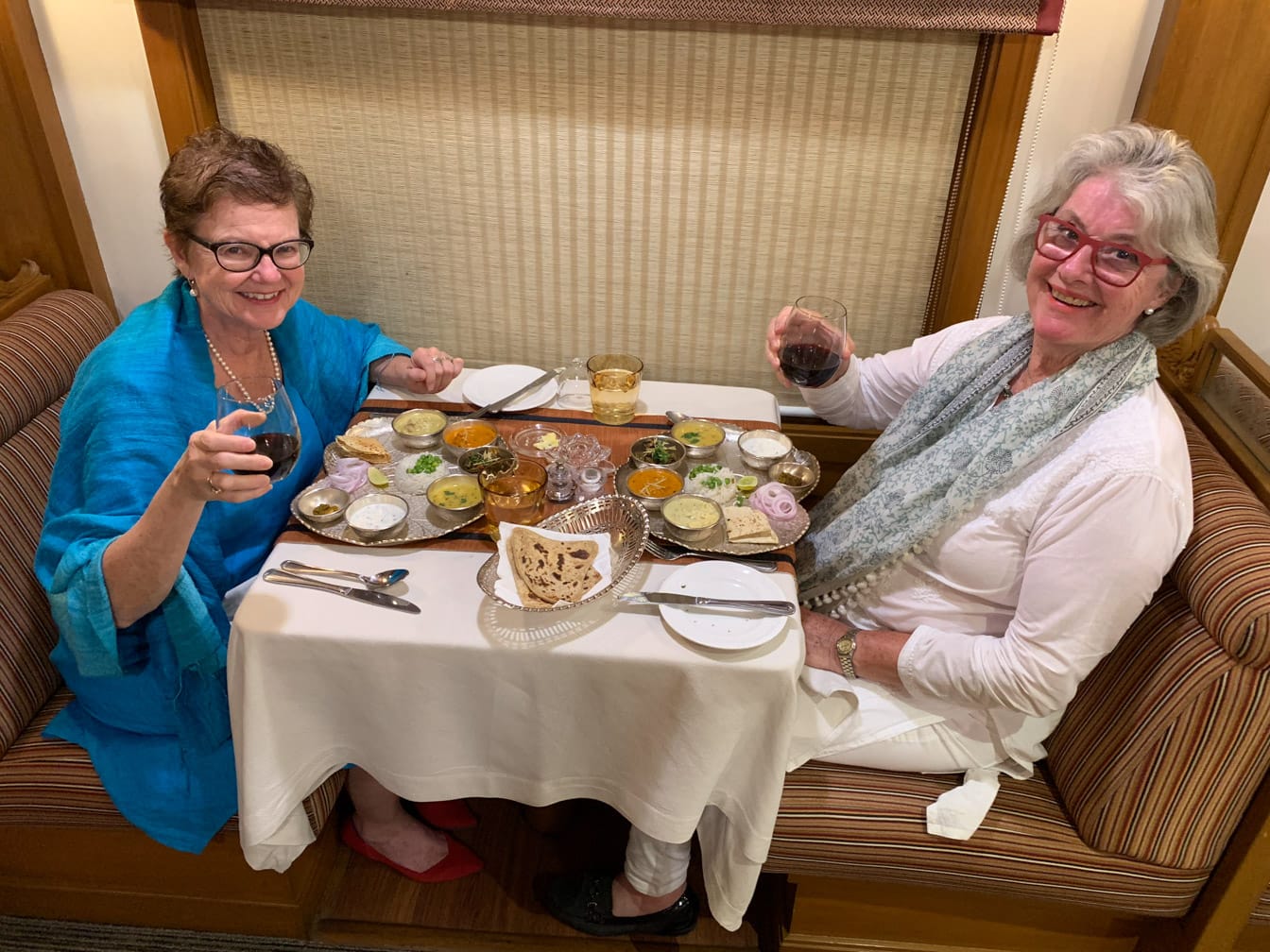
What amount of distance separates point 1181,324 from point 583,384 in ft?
3.63

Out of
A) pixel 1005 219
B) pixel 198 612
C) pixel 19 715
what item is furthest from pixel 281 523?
pixel 1005 219

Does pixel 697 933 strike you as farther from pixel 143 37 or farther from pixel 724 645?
pixel 143 37

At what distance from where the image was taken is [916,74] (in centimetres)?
204

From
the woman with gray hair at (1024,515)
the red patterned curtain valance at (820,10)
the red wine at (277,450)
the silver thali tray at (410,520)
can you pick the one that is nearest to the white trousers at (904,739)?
the woman with gray hair at (1024,515)

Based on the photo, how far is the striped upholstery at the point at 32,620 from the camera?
159cm

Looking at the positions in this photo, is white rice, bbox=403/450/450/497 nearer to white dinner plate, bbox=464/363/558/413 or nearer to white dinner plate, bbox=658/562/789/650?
white dinner plate, bbox=464/363/558/413

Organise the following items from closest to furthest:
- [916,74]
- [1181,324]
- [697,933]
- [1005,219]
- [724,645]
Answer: [724,645]
[1181,324]
[697,933]
[916,74]
[1005,219]

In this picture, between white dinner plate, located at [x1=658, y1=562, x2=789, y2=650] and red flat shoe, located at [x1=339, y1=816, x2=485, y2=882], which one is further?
red flat shoe, located at [x1=339, y1=816, x2=485, y2=882]

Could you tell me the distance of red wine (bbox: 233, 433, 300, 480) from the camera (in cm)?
124

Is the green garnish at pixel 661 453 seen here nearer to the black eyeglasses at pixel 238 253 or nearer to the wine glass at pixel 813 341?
the wine glass at pixel 813 341

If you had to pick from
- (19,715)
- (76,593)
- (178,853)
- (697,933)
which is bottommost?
(697,933)

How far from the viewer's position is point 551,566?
54.6 inches

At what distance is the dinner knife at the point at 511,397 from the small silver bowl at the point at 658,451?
300mm

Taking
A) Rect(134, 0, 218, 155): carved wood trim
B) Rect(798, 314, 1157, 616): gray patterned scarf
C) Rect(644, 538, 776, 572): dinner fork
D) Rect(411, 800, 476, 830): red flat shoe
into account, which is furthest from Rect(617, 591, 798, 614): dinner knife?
Rect(134, 0, 218, 155): carved wood trim
